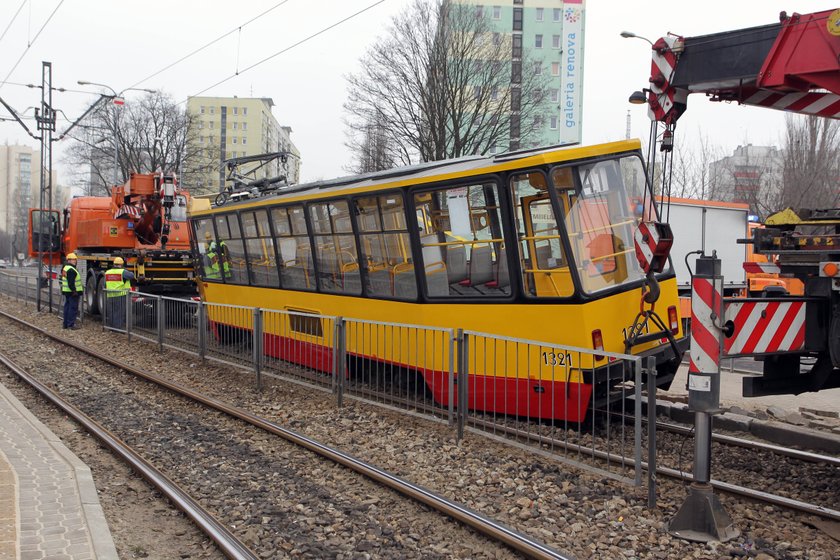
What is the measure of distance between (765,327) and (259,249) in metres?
8.62

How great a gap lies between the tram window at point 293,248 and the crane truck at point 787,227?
5.99 m

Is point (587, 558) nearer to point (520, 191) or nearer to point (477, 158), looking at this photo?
point (520, 191)

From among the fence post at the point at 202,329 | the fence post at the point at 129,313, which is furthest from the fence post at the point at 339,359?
the fence post at the point at 129,313

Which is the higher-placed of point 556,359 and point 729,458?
point 556,359

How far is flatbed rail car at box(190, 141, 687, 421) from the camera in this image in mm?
7234

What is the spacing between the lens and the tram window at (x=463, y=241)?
7832mm

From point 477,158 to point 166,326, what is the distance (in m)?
8.06

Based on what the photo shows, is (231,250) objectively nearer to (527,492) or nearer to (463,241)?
(463,241)

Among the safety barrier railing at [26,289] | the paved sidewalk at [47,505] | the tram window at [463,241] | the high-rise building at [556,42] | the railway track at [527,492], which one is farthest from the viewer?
the high-rise building at [556,42]

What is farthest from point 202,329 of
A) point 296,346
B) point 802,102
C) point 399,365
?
point 802,102

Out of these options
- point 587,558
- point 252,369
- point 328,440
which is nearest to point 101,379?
point 252,369

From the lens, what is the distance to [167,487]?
6.00 meters

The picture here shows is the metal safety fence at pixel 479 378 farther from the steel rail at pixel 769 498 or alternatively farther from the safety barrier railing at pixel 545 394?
the steel rail at pixel 769 498

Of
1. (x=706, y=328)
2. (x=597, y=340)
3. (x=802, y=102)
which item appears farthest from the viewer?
(x=597, y=340)
